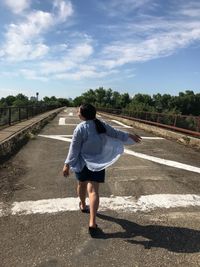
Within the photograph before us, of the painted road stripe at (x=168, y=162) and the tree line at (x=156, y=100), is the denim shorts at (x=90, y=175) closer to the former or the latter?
the painted road stripe at (x=168, y=162)

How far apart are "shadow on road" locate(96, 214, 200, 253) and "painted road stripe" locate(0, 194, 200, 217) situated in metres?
0.66

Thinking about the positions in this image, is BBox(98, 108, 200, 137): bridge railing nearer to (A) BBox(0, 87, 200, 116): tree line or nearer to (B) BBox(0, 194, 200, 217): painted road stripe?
(B) BBox(0, 194, 200, 217): painted road stripe

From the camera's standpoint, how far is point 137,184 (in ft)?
24.0

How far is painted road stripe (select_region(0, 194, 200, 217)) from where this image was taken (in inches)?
226

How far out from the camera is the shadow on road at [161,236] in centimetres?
451

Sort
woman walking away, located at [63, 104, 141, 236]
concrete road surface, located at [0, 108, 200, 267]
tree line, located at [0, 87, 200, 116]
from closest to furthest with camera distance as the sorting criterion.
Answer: concrete road surface, located at [0, 108, 200, 267] → woman walking away, located at [63, 104, 141, 236] → tree line, located at [0, 87, 200, 116]

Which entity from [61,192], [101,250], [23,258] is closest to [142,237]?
[101,250]

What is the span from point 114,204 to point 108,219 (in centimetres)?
68

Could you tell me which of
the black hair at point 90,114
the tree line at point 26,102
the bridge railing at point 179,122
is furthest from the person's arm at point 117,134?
the tree line at point 26,102

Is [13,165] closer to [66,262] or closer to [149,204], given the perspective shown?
[149,204]

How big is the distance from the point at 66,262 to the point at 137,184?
340cm

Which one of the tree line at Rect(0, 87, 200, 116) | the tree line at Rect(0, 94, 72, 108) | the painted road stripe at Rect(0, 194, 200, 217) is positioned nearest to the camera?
the painted road stripe at Rect(0, 194, 200, 217)

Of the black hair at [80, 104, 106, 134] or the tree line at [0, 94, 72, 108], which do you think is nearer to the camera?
the black hair at [80, 104, 106, 134]

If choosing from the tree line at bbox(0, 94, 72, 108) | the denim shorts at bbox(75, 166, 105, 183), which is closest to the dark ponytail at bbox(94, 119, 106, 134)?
the denim shorts at bbox(75, 166, 105, 183)
